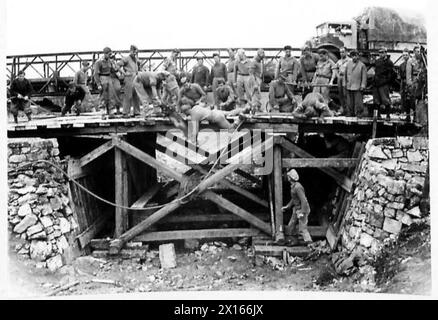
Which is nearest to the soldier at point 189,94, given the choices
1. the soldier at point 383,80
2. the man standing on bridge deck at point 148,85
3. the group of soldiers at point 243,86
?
the group of soldiers at point 243,86

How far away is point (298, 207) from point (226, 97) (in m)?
3.57

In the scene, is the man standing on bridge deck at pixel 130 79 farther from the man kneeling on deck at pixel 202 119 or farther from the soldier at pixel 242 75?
the soldier at pixel 242 75

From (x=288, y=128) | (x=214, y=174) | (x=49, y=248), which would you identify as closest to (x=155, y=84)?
(x=214, y=174)

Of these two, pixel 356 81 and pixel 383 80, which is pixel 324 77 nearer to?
pixel 356 81

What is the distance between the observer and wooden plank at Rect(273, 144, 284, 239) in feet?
31.6

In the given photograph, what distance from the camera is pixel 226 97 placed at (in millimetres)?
11469

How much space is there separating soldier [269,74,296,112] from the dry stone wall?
2.74 metres

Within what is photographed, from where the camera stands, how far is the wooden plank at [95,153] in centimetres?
977

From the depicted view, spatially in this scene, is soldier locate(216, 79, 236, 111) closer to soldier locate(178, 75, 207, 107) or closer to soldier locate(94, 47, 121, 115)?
soldier locate(178, 75, 207, 107)

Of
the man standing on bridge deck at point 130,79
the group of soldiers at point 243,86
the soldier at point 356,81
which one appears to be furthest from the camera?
the man standing on bridge deck at point 130,79

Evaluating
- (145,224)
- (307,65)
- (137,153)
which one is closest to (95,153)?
(137,153)

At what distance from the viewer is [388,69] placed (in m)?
10.3

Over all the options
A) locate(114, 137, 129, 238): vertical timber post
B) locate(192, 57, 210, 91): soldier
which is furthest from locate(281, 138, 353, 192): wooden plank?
locate(192, 57, 210, 91): soldier

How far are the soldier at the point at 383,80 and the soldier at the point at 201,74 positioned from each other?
179 inches
